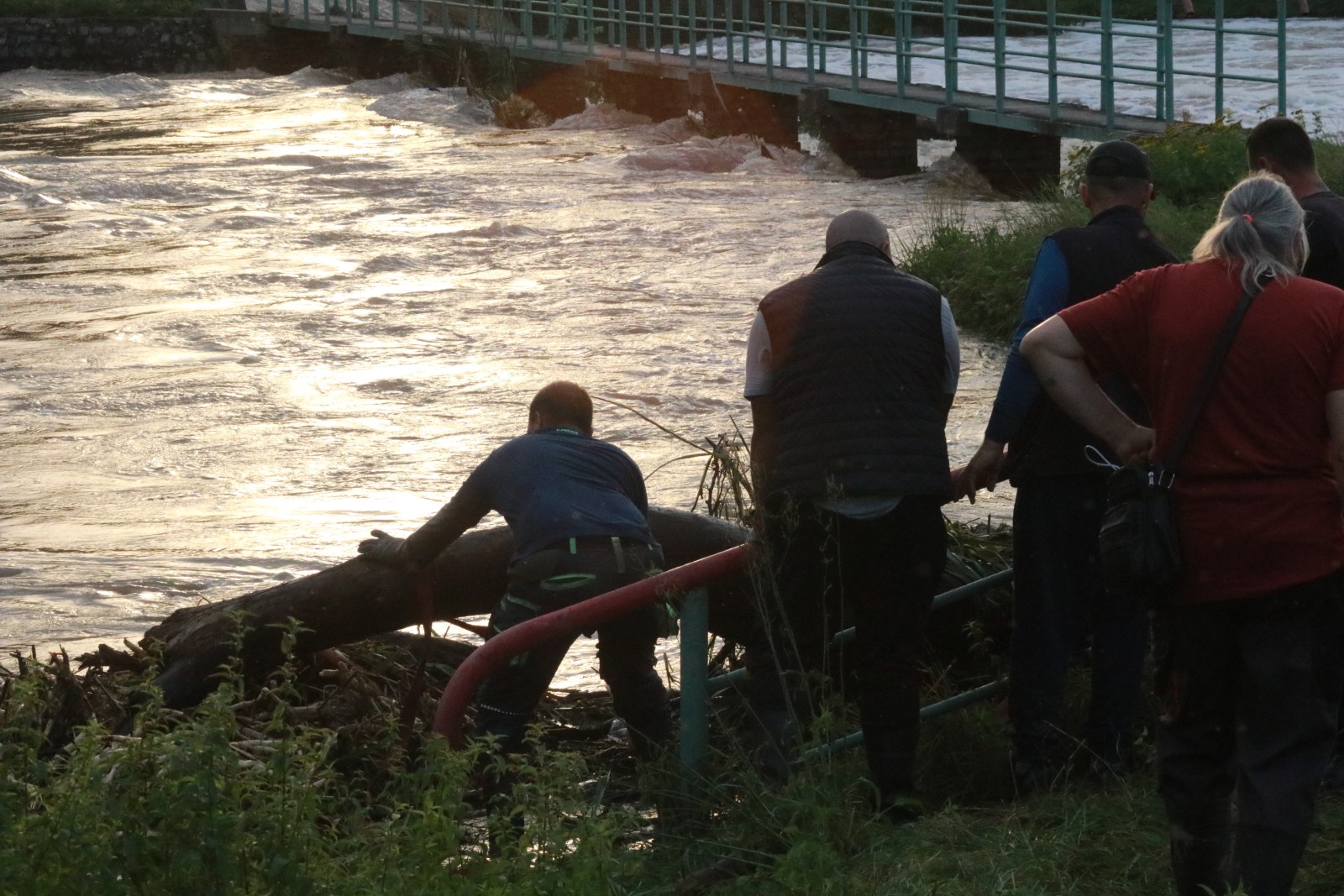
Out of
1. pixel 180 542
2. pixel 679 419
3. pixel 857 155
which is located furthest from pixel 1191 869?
pixel 857 155

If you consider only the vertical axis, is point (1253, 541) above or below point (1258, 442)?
below

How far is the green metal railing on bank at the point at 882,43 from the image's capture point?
17.7 metres

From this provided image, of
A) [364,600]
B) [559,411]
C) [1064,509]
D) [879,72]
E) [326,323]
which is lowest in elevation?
[326,323]

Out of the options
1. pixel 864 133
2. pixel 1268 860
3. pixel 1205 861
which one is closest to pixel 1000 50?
pixel 864 133

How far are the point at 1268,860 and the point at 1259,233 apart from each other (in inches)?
43.9

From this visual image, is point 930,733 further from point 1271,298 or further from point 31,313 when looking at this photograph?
point 31,313

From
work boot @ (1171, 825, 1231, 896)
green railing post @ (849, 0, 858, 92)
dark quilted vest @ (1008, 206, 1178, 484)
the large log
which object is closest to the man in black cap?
dark quilted vest @ (1008, 206, 1178, 484)

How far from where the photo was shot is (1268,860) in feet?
10.5

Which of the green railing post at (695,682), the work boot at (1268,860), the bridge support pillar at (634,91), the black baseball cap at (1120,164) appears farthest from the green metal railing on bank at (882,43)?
the work boot at (1268,860)

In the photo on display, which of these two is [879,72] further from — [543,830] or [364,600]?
[543,830]

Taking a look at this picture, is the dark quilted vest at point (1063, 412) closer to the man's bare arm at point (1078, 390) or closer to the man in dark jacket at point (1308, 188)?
the man in dark jacket at point (1308, 188)

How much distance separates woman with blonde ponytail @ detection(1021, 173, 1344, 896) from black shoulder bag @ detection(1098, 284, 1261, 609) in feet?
0.05

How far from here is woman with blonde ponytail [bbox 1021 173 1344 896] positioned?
3.21 meters

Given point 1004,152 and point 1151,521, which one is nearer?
point 1151,521
